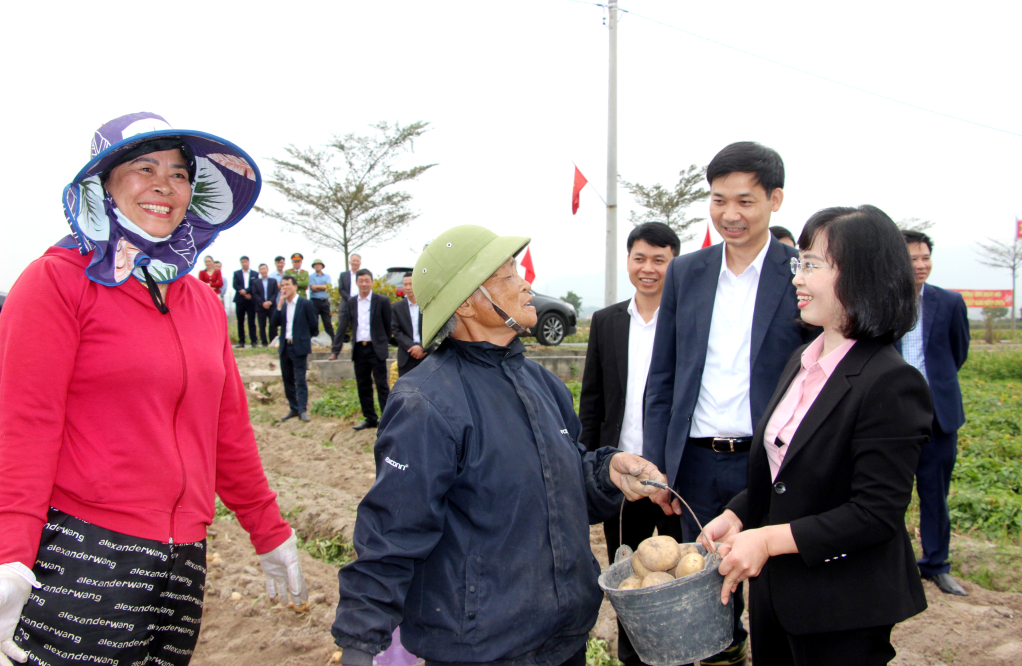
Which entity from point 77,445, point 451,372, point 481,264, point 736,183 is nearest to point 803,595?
point 451,372

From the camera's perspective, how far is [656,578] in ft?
6.21

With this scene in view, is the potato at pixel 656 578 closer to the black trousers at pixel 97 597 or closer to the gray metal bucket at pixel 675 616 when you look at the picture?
the gray metal bucket at pixel 675 616

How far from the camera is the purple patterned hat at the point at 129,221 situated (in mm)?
1783

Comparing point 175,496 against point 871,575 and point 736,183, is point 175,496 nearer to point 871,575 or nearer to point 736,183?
point 871,575

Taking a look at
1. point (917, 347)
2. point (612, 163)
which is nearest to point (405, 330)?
point (612, 163)

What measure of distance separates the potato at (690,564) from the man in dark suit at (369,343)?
717cm

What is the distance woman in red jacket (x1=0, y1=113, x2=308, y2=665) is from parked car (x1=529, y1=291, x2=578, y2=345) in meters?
11.4

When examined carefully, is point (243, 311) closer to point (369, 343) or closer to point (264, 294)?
point (264, 294)

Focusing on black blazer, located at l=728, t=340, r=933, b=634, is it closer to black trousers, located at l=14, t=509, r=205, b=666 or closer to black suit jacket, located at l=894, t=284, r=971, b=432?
black trousers, located at l=14, t=509, r=205, b=666

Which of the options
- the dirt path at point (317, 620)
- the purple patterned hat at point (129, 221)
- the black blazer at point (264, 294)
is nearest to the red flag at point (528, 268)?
the black blazer at point (264, 294)

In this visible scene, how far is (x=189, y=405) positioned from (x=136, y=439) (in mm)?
178

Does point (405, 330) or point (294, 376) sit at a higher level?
point (405, 330)

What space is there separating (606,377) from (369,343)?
585 centimetres

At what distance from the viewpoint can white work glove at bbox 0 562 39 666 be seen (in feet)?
4.87
